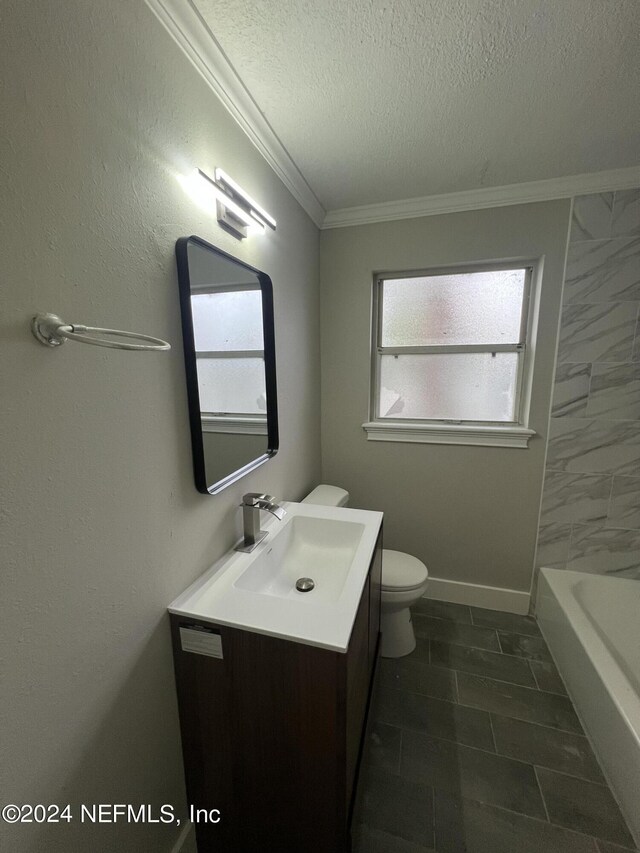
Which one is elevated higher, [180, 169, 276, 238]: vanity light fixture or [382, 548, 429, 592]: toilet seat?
[180, 169, 276, 238]: vanity light fixture

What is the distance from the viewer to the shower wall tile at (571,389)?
1815mm

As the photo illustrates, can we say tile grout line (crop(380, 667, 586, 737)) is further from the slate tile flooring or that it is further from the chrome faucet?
the chrome faucet

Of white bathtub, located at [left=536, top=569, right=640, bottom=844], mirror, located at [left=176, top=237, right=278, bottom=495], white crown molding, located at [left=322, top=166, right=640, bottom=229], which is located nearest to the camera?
mirror, located at [left=176, top=237, right=278, bottom=495]

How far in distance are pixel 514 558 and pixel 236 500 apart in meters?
1.77

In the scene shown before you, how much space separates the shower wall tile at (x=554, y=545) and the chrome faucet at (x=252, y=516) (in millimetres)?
1661

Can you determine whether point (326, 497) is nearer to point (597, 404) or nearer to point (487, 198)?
point (597, 404)

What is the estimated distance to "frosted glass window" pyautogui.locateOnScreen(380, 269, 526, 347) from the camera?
197cm

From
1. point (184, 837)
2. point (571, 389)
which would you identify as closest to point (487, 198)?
point (571, 389)

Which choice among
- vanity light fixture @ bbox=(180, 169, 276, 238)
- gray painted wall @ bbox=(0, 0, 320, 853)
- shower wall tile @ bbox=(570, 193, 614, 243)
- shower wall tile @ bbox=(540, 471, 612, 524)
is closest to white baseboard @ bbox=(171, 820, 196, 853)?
gray painted wall @ bbox=(0, 0, 320, 853)

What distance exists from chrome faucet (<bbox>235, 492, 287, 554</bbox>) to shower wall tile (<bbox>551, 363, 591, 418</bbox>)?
1.62 m

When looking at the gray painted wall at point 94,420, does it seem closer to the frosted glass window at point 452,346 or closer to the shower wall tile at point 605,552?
the frosted glass window at point 452,346

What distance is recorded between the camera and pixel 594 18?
0.94m

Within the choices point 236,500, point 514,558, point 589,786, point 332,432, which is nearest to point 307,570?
point 236,500

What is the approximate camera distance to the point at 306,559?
144 centimetres
